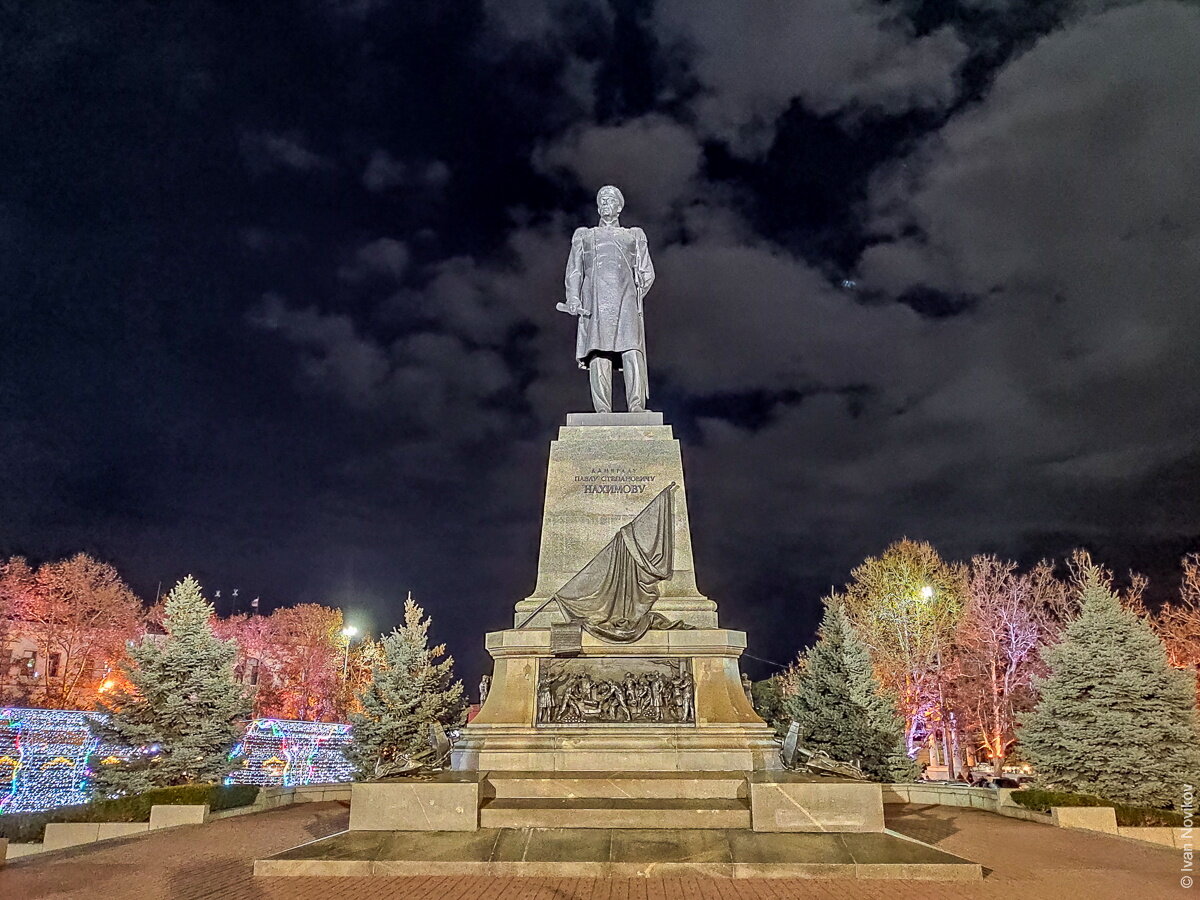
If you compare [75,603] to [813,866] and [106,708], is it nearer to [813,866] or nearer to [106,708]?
[106,708]

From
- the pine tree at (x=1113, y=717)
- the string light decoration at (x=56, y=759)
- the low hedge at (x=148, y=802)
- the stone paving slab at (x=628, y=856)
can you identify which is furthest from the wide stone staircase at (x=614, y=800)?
the string light decoration at (x=56, y=759)

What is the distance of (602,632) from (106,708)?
1271 centimetres

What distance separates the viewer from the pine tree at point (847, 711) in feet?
62.5

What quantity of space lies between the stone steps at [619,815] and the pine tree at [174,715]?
10.4m

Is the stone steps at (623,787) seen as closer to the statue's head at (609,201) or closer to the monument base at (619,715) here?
the monument base at (619,715)

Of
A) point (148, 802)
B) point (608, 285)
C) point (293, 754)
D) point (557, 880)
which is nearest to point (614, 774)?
point (557, 880)

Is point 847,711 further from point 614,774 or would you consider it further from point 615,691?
point 614,774

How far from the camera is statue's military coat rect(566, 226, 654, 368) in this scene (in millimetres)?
14469

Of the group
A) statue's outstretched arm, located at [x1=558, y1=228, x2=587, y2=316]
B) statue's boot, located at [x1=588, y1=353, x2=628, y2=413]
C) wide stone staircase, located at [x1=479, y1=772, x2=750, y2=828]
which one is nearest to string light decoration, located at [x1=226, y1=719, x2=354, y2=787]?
statue's boot, located at [x1=588, y1=353, x2=628, y2=413]

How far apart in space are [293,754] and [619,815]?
107 ft

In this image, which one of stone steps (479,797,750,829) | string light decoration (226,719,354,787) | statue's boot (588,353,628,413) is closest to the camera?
stone steps (479,797,750,829)

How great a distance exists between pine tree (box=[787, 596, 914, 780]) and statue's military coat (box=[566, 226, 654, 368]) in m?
10.2

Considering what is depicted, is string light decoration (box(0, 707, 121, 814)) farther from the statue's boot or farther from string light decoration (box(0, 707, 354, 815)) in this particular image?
the statue's boot

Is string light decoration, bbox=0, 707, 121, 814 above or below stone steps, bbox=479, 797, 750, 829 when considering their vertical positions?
below
